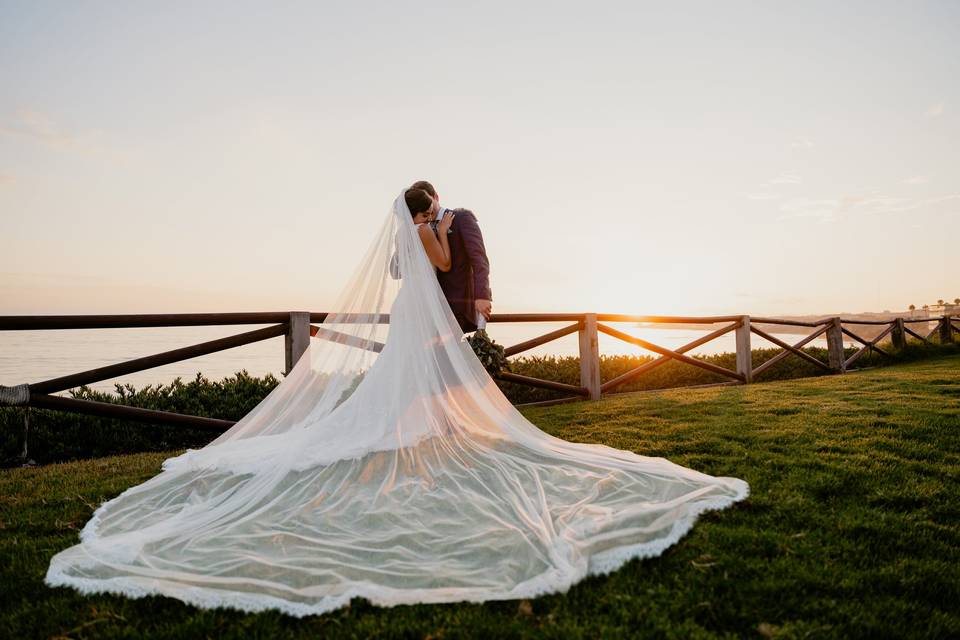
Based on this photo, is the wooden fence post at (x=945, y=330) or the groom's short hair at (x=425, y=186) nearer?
the groom's short hair at (x=425, y=186)

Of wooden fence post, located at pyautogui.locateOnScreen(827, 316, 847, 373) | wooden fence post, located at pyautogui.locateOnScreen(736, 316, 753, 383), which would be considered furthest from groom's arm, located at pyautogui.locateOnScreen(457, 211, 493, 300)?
wooden fence post, located at pyautogui.locateOnScreen(827, 316, 847, 373)

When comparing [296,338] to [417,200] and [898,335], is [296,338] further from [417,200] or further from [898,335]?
[898,335]

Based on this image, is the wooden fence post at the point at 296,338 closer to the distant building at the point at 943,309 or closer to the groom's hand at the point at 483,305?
the groom's hand at the point at 483,305

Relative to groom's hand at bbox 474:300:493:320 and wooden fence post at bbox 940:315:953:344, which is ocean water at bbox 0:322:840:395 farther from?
wooden fence post at bbox 940:315:953:344

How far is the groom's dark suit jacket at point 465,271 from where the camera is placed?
525cm

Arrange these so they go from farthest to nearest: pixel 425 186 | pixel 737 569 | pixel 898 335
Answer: pixel 898 335
pixel 425 186
pixel 737 569

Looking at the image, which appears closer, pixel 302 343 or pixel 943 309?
pixel 302 343

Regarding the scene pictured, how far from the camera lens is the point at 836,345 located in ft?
41.7

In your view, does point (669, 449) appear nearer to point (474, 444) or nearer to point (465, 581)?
point (474, 444)

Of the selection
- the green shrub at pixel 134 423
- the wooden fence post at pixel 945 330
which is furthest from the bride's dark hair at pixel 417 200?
the wooden fence post at pixel 945 330

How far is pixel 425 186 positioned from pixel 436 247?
58 centimetres

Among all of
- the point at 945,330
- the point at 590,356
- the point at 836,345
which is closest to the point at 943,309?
the point at 945,330

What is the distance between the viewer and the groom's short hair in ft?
17.1

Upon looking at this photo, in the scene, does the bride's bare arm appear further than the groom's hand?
No
